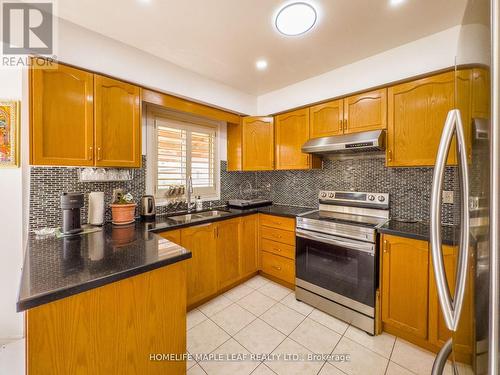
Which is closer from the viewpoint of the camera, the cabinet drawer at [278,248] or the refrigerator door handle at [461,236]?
the refrigerator door handle at [461,236]

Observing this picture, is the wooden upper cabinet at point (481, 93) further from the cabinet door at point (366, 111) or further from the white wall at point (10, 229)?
the white wall at point (10, 229)

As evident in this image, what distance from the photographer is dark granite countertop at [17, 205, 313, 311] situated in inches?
31.9

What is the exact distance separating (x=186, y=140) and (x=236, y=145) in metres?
0.68

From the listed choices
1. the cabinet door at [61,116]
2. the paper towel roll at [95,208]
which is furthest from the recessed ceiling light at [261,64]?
the paper towel roll at [95,208]

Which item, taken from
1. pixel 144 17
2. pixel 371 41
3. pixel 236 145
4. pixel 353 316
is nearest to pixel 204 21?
pixel 144 17

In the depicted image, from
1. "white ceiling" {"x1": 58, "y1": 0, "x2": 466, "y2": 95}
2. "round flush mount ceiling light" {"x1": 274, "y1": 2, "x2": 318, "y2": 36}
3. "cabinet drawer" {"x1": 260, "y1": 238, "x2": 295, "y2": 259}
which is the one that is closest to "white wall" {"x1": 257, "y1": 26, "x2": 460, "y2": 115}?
"white ceiling" {"x1": 58, "y1": 0, "x2": 466, "y2": 95}

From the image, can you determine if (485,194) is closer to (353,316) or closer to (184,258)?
(184,258)

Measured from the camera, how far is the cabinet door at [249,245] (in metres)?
2.55

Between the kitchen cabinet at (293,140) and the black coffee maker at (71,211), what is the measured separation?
6.73 feet

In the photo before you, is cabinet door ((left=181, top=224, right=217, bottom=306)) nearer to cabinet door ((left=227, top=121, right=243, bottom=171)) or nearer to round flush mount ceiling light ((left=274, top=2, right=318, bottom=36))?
cabinet door ((left=227, top=121, right=243, bottom=171))

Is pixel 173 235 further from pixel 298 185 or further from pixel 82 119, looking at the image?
pixel 298 185

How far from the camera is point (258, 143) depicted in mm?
2877

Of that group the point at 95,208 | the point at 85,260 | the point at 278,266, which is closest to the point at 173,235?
the point at 95,208

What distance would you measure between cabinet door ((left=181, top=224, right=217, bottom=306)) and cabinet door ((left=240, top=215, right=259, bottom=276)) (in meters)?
0.42
